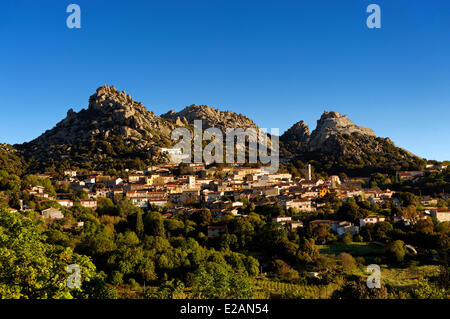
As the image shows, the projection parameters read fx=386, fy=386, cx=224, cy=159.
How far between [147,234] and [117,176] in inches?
1104

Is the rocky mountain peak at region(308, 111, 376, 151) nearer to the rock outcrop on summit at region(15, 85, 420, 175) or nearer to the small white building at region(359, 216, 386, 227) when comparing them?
the rock outcrop on summit at region(15, 85, 420, 175)

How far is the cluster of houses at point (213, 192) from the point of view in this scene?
3697 cm

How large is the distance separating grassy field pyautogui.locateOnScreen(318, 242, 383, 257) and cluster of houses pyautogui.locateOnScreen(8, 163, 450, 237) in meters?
2.46

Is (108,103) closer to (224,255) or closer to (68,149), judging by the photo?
(68,149)

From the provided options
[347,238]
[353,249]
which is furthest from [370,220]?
[353,249]

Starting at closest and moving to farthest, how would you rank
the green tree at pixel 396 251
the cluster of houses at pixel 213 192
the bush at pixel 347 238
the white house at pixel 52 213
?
the green tree at pixel 396 251 < the bush at pixel 347 238 < the white house at pixel 52 213 < the cluster of houses at pixel 213 192

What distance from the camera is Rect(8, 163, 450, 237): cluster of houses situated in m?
37.0

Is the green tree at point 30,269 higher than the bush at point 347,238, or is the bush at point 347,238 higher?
the green tree at point 30,269

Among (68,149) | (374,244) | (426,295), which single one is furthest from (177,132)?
(426,295)

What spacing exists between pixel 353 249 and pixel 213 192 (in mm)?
21169

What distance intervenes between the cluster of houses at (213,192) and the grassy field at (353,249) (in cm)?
246

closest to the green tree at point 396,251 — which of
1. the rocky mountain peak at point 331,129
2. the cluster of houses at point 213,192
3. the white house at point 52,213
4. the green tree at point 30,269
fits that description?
the cluster of houses at point 213,192

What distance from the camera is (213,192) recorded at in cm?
4781

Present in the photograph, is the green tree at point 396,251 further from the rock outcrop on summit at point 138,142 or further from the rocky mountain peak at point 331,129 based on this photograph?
the rocky mountain peak at point 331,129
